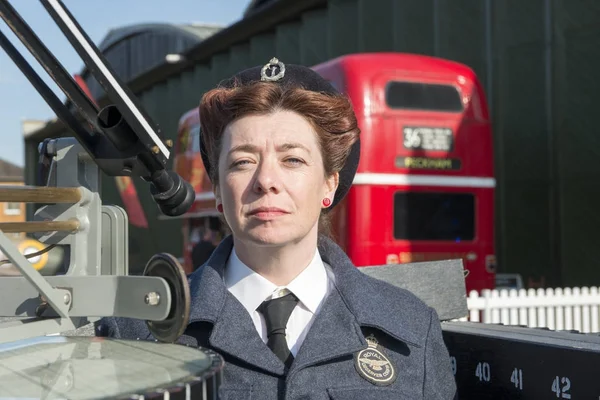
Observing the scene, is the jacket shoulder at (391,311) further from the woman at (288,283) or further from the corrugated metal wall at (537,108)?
the corrugated metal wall at (537,108)

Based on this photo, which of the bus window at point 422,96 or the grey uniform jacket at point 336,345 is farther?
the bus window at point 422,96

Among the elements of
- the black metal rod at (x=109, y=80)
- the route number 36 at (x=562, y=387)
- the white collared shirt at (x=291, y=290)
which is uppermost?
the black metal rod at (x=109, y=80)

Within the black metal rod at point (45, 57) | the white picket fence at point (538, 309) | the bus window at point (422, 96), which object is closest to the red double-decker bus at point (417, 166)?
the bus window at point (422, 96)

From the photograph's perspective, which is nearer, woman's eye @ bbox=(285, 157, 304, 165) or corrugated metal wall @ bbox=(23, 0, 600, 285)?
woman's eye @ bbox=(285, 157, 304, 165)

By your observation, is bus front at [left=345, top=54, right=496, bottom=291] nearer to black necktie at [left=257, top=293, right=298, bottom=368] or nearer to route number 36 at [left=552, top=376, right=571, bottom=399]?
route number 36 at [left=552, top=376, right=571, bottom=399]

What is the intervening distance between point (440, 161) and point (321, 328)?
9.80 metres

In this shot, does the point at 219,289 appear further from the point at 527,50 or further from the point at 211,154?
the point at 527,50

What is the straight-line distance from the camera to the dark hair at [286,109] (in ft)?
7.48

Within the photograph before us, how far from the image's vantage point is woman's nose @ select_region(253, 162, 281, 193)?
2.16m

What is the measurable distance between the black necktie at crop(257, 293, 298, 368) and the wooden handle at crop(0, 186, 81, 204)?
0.86 meters

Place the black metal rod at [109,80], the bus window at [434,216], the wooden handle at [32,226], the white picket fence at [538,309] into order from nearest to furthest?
the black metal rod at [109,80] < the wooden handle at [32,226] < the white picket fence at [538,309] < the bus window at [434,216]

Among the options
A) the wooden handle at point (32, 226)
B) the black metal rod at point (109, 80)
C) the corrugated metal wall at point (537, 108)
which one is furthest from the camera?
the corrugated metal wall at point (537, 108)

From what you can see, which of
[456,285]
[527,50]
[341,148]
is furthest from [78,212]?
[527,50]

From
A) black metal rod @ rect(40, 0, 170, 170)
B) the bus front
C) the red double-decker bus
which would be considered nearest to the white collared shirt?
black metal rod @ rect(40, 0, 170, 170)
